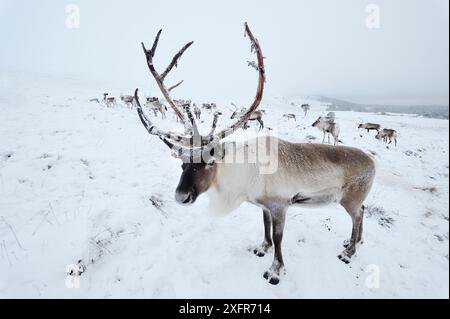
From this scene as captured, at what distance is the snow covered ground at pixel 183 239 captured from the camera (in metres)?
2.78

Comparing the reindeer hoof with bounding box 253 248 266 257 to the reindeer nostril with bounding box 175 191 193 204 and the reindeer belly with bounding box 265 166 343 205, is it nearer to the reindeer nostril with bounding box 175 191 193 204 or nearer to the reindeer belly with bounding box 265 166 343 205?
the reindeer belly with bounding box 265 166 343 205

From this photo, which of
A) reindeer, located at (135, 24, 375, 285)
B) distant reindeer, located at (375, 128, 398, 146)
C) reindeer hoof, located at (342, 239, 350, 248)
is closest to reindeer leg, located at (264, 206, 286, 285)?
reindeer, located at (135, 24, 375, 285)

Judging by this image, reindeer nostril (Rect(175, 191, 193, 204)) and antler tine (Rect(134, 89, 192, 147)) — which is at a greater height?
antler tine (Rect(134, 89, 192, 147))

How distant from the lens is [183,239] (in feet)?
12.6

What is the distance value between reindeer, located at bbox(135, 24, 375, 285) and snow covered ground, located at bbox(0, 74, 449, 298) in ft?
1.36

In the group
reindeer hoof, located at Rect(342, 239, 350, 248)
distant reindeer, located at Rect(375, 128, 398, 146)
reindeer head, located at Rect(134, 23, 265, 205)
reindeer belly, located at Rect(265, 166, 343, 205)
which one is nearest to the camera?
reindeer head, located at Rect(134, 23, 265, 205)

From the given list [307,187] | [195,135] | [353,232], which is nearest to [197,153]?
[195,135]

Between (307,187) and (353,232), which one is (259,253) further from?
(353,232)

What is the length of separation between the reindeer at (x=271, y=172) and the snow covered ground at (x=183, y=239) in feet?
1.36

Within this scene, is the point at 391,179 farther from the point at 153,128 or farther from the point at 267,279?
the point at 153,128

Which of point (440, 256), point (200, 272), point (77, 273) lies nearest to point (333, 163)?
point (440, 256)

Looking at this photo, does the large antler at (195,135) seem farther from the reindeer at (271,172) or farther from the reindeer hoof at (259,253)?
the reindeer hoof at (259,253)

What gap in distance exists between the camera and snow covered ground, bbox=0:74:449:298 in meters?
2.78
